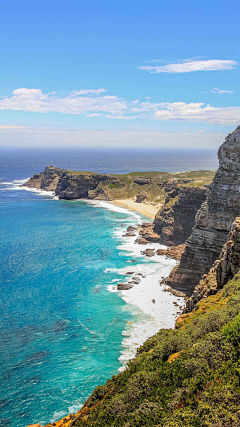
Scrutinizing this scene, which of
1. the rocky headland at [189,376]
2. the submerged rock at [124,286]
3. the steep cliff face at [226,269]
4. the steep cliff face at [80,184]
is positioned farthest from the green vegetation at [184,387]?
the steep cliff face at [80,184]

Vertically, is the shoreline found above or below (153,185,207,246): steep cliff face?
below

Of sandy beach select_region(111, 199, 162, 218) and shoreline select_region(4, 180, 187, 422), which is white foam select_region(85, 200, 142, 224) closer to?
sandy beach select_region(111, 199, 162, 218)

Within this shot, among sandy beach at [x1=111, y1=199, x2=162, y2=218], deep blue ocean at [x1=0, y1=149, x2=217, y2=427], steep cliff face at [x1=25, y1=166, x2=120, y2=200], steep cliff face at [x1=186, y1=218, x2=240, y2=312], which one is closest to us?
steep cliff face at [x1=186, y1=218, x2=240, y2=312]

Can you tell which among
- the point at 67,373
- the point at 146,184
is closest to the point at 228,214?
the point at 67,373

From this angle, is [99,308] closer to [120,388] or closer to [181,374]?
[120,388]

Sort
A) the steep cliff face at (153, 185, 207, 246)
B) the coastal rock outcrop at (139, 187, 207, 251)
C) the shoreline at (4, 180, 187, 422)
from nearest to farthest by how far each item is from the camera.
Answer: the shoreline at (4, 180, 187, 422) < the steep cliff face at (153, 185, 207, 246) < the coastal rock outcrop at (139, 187, 207, 251)

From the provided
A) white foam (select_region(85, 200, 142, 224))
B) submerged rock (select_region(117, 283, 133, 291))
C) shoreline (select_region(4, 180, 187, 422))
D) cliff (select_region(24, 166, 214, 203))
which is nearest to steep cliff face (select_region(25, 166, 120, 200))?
cliff (select_region(24, 166, 214, 203))

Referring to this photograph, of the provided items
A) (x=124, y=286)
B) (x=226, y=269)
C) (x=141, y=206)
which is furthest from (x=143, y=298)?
(x=141, y=206)
